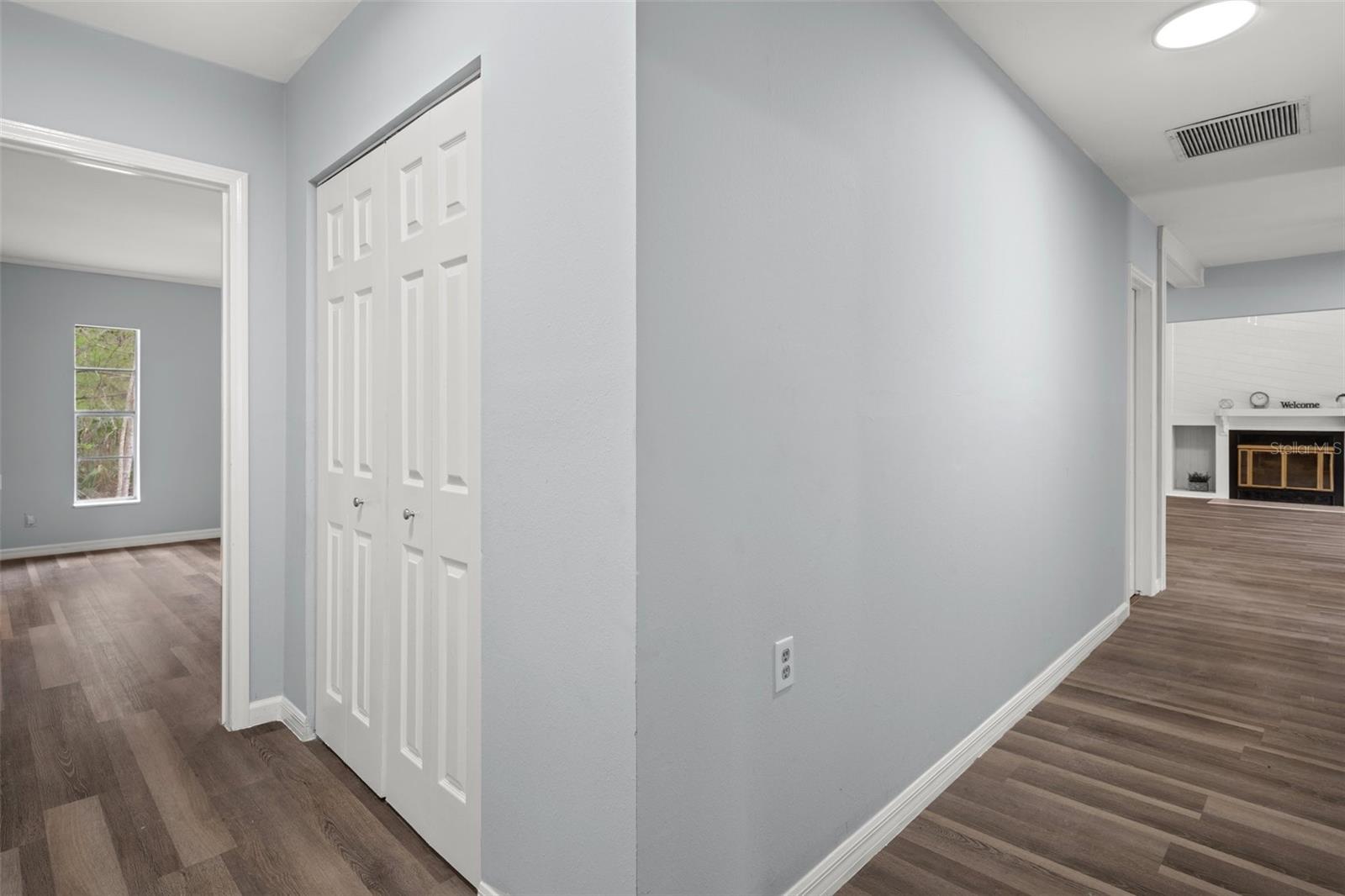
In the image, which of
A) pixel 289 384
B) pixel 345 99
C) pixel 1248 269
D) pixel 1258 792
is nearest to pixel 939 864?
pixel 1258 792

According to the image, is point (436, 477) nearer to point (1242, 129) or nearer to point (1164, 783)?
point (1164, 783)

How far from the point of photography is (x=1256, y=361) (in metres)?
9.49

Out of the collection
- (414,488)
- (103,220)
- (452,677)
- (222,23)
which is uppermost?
(103,220)

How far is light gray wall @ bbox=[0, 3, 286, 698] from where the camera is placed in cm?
227

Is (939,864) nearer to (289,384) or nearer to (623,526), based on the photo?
(623,526)

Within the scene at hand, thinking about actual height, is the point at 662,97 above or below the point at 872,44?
below

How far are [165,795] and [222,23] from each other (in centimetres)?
251

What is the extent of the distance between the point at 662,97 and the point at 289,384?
2058mm

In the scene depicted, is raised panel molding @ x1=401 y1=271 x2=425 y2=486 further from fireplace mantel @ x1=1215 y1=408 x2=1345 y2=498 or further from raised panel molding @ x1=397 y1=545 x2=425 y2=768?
fireplace mantel @ x1=1215 y1=408 x2=1345 y2=498

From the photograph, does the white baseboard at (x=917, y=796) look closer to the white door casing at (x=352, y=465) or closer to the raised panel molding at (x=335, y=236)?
the white door casing at (x=352, y=465)

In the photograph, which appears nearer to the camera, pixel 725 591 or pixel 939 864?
pixel 725 591

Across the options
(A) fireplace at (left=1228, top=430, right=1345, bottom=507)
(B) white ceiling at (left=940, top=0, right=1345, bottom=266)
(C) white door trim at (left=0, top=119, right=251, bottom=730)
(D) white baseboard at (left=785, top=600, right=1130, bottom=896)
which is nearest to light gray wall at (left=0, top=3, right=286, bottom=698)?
(C) white door trim at (left=0, top=119, right=251, bottom=730)

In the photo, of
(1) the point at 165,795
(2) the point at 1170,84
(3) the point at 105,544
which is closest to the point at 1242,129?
(2) the point at 1170,84

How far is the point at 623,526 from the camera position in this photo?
133 centimetres
